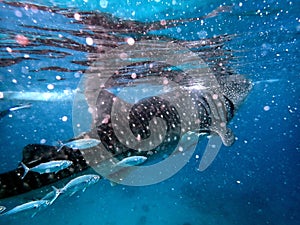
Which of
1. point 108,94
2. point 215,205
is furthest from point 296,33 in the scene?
point 215,205

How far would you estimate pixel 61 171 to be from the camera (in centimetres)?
458

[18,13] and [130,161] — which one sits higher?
[18,13]

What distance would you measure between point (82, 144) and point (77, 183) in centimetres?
96

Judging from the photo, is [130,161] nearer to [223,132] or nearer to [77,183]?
[77,183]

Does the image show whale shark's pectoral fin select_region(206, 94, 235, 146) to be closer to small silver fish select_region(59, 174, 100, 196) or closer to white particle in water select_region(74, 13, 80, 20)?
small silver fish select_region(59, 174, 100, 196)

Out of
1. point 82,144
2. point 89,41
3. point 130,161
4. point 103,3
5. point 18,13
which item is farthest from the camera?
point 89,41

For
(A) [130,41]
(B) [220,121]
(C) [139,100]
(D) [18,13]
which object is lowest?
(B) [220,121]

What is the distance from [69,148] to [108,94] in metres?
3.00

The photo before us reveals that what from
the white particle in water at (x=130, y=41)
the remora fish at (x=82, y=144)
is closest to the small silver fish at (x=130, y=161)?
the remora fish at (x=82, y=144)

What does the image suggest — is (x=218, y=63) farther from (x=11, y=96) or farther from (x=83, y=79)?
(x=11, y=96)

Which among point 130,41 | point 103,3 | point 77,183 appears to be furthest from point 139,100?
point 77,183

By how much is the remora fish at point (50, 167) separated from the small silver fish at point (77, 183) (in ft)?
2.04

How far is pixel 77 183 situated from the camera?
523cm

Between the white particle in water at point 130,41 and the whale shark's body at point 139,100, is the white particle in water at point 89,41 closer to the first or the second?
the whale shark's body at point 139,100
